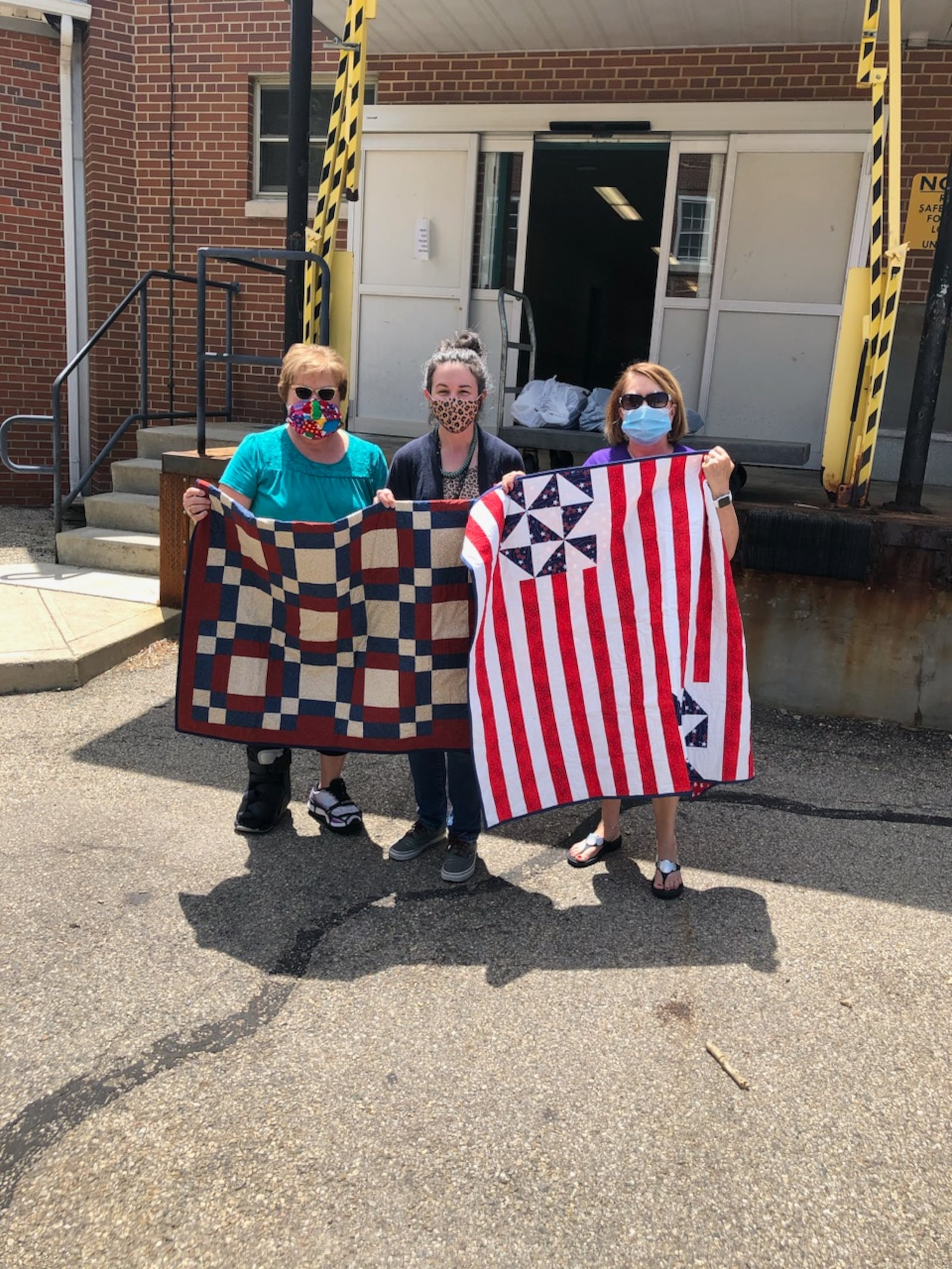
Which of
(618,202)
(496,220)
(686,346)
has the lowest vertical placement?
(686,346)

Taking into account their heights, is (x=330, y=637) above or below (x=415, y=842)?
above

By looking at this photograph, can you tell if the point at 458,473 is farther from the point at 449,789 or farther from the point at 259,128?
the point at 259,128

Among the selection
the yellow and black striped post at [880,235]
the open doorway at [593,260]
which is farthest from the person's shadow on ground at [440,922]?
the open doorway at [593,260]

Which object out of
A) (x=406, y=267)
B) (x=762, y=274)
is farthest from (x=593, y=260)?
(x=762, y=274)

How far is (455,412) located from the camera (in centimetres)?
321

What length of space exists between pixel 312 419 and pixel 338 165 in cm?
330

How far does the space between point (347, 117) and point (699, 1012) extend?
211 inches

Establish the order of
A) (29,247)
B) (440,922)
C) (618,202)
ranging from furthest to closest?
(618,202)
(29,247)
(440,922)

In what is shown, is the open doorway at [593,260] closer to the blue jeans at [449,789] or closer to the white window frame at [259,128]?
the white window frame at [259,128]

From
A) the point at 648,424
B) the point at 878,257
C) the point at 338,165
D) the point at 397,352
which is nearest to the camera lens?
the point at 648,424

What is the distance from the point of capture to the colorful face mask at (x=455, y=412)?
3.19 metres

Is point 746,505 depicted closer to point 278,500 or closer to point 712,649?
point 712,649

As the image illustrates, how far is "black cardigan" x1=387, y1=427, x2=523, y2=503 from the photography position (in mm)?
3361

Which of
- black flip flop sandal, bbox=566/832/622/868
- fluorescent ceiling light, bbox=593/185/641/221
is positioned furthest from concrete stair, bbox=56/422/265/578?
fluorescent ceiling light, bbox=593/185/641/221
